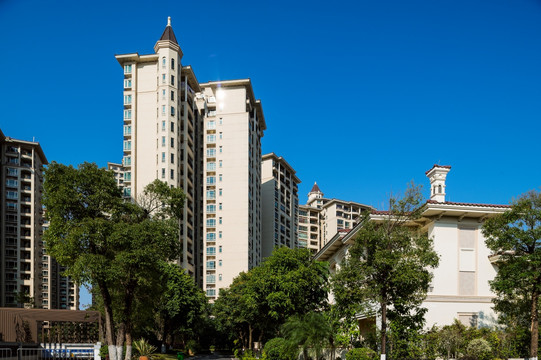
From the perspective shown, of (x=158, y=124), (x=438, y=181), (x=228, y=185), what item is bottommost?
(x=438, y=181)

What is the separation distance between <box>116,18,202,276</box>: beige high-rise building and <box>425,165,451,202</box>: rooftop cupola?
58.4 metres

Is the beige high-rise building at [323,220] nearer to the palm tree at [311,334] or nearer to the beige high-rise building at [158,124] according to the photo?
the beige high-rise building at [158,124]

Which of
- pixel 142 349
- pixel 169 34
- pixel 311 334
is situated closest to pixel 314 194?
pixel 169 34

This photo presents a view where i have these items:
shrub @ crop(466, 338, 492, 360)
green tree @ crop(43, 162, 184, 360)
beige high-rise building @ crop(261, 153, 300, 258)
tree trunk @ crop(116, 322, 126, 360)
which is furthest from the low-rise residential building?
beige high-rise building @ crop(261, 153, 300, 258)

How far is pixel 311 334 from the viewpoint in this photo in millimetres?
32281

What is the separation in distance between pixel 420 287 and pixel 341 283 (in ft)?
13.0

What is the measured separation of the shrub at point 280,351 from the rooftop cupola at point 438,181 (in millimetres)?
13164

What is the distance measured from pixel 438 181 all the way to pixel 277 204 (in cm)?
9875

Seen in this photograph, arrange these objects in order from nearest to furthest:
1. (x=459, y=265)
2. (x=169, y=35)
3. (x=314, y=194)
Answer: (x=459, y=265) < (x=169, y=35) < (x=314, y=194)

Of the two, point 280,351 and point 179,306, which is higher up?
point 280,351

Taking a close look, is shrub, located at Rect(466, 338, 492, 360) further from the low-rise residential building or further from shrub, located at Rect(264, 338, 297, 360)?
shrub, located at Rect(264, 338, 297, 360)

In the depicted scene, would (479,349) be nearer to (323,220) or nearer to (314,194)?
(323,220)

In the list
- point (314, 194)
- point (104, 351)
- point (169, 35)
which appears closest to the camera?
point (104, 351)

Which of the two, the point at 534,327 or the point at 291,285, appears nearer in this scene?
the point at 534,327
